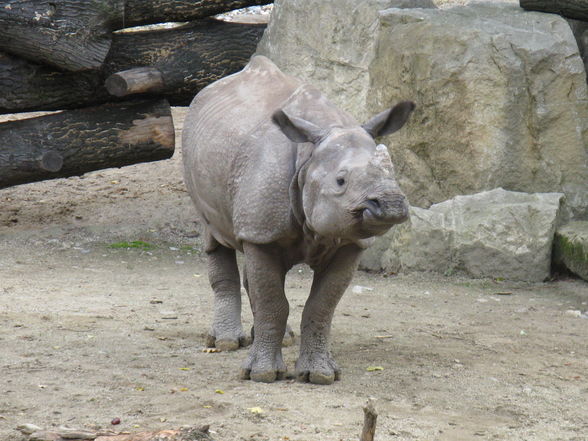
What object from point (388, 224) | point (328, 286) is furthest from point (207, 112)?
point (388, 224)

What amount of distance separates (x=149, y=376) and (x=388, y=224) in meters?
1.73

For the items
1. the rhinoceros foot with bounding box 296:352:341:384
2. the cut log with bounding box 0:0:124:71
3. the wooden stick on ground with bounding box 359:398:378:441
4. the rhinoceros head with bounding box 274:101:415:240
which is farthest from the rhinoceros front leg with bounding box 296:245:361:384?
the cut log with bounding box 0:0:124:71

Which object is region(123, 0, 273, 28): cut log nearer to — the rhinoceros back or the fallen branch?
the rhinoceros back

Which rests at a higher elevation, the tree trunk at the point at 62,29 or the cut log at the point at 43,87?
the tree trunk at the point at 62,29

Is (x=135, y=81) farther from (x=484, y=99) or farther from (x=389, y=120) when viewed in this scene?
(x=389, y=120)

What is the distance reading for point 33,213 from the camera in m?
10.4

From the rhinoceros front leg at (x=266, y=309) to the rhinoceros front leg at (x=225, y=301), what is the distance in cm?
75

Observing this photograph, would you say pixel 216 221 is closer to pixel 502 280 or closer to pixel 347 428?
pixel 347 428

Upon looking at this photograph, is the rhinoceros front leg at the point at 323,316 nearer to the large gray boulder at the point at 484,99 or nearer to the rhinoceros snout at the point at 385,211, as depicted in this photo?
the rhinoceros snout at the point at 385,211

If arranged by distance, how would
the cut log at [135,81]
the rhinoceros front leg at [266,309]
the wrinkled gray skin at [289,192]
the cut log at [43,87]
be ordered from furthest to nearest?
1. the cut log at [135,81]
2. the cut log at [43,87]
3. the rhinoceros front leg at [266,309]
4. the wrinkled gray skin at [289,192]

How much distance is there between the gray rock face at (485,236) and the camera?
855cm

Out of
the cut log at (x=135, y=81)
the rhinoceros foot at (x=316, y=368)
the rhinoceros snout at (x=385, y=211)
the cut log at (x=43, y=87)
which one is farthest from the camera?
the cut log at (x=135, y=81)

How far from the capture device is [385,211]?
4.66 meters

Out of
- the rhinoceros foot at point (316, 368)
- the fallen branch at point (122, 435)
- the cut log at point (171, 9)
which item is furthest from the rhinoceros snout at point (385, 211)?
the cut log at point (171, 9)
